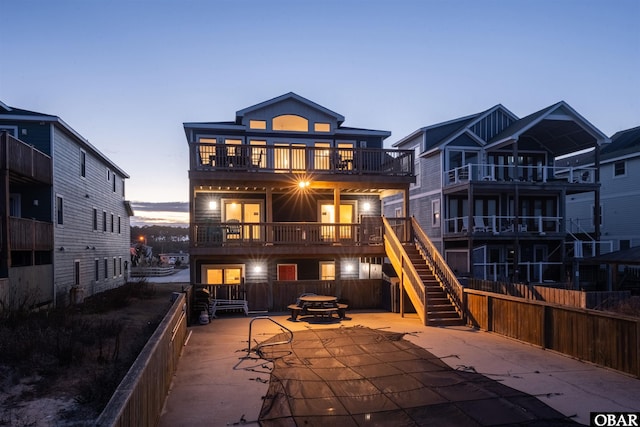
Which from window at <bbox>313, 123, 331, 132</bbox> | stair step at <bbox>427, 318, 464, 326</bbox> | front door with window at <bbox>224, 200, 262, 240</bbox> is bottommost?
stair step at <bbox>427, 318, 464, 326</bbox>

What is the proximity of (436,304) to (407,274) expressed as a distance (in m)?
1.57

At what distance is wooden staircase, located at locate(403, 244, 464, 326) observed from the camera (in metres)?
14.9

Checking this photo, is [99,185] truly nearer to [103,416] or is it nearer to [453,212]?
[453,212]

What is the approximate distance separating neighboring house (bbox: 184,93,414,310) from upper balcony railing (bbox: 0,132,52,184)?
6.50 meters

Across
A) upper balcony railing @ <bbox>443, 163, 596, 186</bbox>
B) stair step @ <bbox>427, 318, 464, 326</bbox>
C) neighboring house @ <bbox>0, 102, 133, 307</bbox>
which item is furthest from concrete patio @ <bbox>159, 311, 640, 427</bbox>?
upper balcony railing @ <bbox>443, 163, 596, 186</bbox>

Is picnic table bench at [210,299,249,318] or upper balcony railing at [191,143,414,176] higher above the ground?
upper balcony railing at [191,143,414,176]

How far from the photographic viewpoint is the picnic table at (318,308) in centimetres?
1582

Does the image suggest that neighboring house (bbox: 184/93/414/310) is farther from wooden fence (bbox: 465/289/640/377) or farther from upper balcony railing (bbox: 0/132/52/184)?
wooden fence (bbox: 465/289/640/377)

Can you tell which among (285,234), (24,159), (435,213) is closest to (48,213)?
(24,159)

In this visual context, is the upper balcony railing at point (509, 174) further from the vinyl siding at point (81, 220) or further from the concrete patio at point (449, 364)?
the vinyl siding at point (81, 220)

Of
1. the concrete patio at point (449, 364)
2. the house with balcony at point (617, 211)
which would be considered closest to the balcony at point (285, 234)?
the concrete patio at point (449, 364)

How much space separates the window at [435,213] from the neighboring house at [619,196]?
9.25 m

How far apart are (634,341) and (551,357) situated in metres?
2.01

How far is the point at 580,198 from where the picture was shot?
3434cm
